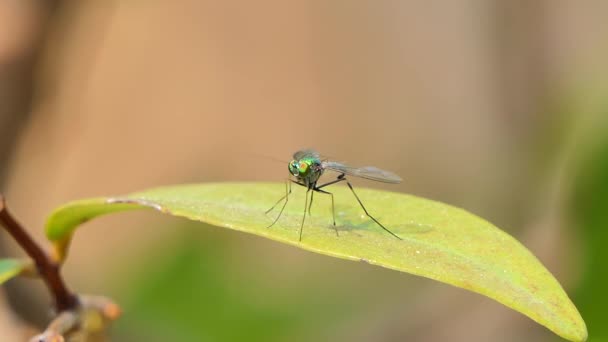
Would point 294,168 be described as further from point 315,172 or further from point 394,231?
point 394,231

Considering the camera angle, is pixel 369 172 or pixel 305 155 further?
pixel 305 155

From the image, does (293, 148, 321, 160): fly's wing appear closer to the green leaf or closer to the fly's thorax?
the fly's thorax

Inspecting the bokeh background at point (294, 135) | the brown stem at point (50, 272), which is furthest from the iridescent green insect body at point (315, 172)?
the bokeh background at point (294, 135)

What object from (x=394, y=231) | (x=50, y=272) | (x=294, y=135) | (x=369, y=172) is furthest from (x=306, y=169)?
(x=294, y=135)

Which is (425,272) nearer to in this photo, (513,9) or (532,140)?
(532,140)

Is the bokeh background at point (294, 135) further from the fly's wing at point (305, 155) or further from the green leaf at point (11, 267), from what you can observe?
the fly's wing at point (305, 155)

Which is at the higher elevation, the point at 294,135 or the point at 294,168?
the point at 294,168

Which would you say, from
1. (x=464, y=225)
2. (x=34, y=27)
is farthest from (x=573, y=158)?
(x=34, y=27)
